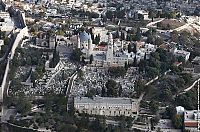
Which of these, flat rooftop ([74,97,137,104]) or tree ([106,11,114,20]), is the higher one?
tree ([106,11,114,20])

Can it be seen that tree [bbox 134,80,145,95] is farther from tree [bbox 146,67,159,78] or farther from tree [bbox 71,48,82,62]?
tree [bbox 71,48,82,62]

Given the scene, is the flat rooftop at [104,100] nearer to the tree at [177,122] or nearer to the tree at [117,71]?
the tree at [177,122]

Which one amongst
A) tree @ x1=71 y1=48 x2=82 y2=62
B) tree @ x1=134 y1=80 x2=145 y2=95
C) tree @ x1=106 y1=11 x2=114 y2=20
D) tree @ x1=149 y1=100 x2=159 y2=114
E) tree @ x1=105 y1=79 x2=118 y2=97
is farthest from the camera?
tree @ x1=106 y1=11 x2=114 y2=20

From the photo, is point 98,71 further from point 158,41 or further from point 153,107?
point 158,41

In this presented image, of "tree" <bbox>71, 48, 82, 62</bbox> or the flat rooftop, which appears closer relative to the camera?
the flat rooftop

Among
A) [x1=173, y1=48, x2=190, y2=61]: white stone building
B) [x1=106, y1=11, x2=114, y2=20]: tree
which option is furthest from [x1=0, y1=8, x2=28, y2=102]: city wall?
[x1=173, y1=48, x2=190, y2=61]: white stone building

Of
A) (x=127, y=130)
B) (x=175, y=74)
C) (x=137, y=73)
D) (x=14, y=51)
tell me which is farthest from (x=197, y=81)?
(x=14, y=51)
